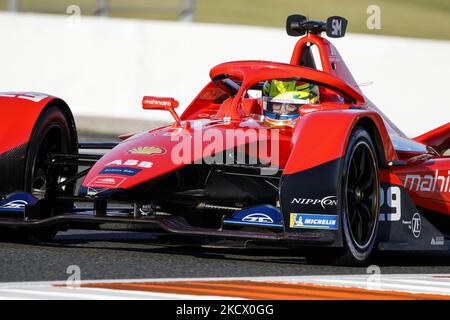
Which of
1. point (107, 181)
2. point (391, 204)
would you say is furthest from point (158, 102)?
point (391, 204)

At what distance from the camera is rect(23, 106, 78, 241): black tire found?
8.06 metres

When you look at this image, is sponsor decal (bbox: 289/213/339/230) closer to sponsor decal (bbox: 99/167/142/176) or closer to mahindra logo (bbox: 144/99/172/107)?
sponsor decal (bbox: 99/167/142/176)

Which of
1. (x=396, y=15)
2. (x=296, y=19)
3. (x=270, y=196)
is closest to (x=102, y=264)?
(x=270, y=196)

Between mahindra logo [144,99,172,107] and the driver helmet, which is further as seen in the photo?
the driver helmet

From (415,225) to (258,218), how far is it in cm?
126

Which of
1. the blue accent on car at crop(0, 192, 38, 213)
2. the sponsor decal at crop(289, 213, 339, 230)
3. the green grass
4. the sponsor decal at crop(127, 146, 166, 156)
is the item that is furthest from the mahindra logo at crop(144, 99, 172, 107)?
the green grass

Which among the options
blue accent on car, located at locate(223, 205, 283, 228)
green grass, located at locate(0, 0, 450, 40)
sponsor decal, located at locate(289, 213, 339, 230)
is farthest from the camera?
green grass, located at locate(0, 0, 450, 40)

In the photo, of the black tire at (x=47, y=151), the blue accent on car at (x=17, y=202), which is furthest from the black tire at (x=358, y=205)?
the black tire at (x=47, y=151)

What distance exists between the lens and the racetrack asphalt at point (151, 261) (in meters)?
6.70

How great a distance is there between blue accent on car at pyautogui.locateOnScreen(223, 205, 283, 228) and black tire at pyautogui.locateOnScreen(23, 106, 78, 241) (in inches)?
57.7

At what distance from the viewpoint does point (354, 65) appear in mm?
16203

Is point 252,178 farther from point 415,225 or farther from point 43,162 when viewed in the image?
point 43,162

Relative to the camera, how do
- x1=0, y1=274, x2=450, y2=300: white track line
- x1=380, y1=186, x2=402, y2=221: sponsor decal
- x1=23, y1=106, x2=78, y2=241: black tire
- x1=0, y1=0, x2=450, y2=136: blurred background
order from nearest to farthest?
x1=0, y1=274, x2=450, y2=300: white track line
x1=380, y1=186, x2=402, y2=221: sponsor decal
x1=23, y1=106, x2=78, y2=241: black tire
x1=0, y1=0, x2=450, y2=136: blurred background
